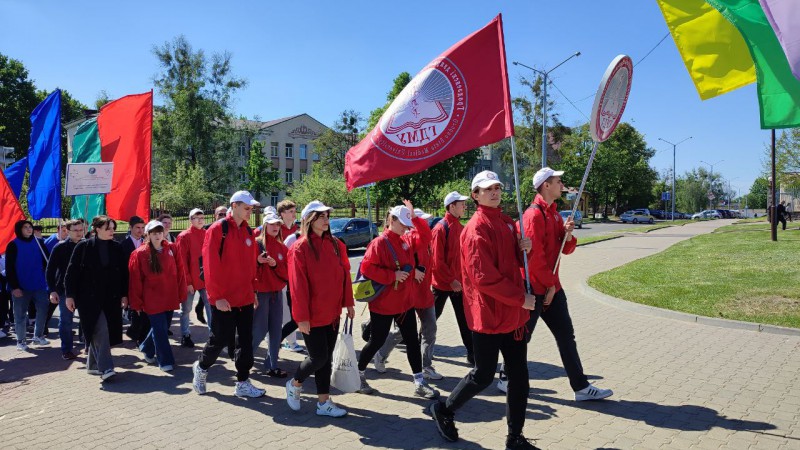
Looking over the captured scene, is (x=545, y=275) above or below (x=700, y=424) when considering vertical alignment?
above

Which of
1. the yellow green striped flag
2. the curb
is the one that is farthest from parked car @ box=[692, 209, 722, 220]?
the yellow green striped flag

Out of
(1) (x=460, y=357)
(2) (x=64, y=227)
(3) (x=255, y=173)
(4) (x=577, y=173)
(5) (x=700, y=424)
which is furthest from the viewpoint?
(4) (x=577, y=173)

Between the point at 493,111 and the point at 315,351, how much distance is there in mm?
2633

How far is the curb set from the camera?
8.00 meters

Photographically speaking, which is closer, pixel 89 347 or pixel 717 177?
pixel 89 347

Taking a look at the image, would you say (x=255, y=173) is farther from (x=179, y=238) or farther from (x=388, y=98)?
(x=179, y=238)

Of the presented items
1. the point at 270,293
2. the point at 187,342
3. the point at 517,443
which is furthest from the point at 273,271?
the point at 517,443

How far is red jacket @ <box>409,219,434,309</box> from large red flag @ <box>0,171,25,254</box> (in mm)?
6141

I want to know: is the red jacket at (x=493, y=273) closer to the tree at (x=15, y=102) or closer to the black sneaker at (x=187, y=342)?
the black sneaker at (x=187, y=342)

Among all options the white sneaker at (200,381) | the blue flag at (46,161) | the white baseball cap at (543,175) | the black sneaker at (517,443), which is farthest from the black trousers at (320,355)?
the blue flag at (46,161)

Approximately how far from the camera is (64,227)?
30.5 feet

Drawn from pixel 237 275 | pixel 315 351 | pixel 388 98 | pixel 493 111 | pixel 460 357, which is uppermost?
pixel 388 98

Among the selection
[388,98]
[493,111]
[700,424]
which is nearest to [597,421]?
[700,424]

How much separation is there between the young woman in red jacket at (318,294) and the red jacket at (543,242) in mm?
1734
